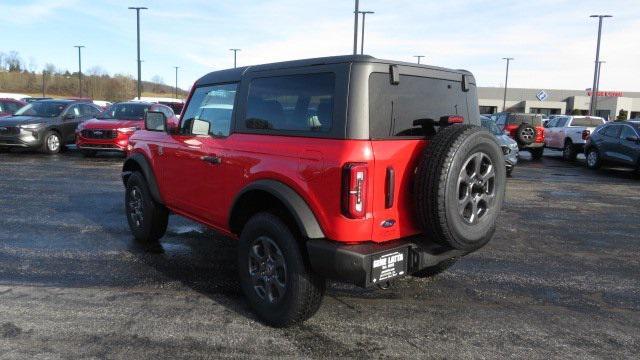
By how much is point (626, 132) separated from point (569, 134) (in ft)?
13.6

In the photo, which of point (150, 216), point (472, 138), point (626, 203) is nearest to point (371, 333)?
point (472, 138)

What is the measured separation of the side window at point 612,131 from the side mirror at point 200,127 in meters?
13.8

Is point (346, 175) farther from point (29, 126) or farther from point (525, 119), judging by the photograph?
point (525, 119)

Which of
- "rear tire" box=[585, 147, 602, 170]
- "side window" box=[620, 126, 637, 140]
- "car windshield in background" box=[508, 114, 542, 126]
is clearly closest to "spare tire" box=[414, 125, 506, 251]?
"side window" box=[620, 126, 637, 140]

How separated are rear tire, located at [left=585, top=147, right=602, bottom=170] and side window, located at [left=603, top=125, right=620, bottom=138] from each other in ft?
1.92

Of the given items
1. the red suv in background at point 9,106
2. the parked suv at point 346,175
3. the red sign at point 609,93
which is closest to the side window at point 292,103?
the parked suv at point 346,175

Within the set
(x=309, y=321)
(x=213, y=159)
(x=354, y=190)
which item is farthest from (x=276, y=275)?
(x=213, y=159)

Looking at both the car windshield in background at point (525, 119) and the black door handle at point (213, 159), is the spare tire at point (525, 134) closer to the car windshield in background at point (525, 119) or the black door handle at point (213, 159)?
the car windshield in background at point (525, 119)

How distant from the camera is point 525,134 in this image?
17.0 meters

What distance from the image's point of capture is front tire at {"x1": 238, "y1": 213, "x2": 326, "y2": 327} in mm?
3395

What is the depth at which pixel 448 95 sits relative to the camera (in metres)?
3.93

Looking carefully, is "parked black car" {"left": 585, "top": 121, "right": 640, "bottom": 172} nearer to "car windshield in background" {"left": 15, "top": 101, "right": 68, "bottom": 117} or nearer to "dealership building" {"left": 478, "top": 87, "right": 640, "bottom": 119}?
"car windshield in background" {"left": 15, "top": 101, "right": 68, "bottom": 117}

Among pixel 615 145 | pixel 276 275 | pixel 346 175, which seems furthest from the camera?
pixel 615 145

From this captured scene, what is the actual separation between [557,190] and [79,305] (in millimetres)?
9881
